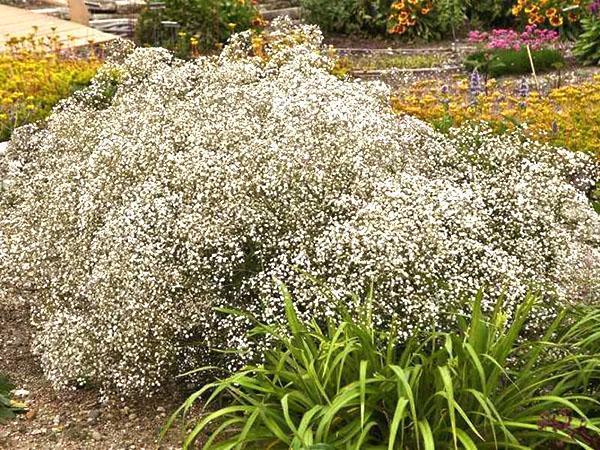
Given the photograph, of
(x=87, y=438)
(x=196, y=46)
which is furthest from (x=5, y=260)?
(x=196, y=46)

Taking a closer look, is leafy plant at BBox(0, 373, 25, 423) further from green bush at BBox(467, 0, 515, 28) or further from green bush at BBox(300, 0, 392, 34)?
green bush at BBox(467, 0, 515, 28)

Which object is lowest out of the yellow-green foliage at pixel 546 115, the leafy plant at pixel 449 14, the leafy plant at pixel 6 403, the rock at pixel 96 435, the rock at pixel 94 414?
the rock at pixel 94 414

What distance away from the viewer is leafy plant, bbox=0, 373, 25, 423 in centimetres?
461

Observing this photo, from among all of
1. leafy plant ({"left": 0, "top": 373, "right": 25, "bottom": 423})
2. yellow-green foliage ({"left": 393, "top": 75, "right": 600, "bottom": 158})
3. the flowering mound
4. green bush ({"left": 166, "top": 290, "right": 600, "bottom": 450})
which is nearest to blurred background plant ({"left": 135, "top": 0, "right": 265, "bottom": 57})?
yellow-green foliage ({"left": 393, "top": 75, "right": 600, "bottom": 158})

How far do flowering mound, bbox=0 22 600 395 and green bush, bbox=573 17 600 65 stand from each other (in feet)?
19.1

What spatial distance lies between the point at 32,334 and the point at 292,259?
2.01m

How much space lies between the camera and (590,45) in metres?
11.2

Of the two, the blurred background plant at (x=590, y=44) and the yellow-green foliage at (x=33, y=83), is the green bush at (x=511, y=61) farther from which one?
the yellow-green foliage at (x=33, y=83)

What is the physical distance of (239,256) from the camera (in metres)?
4.62

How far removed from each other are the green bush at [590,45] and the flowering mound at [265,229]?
5817mm

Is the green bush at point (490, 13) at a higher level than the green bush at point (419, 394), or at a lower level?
lower

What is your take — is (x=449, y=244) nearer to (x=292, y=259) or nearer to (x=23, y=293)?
(x=292, y=259)

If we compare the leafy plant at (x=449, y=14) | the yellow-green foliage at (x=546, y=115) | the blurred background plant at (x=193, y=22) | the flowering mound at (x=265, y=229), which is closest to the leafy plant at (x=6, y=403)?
the flowering mound at (x=265, y=229)

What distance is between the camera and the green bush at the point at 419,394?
3.63 m
